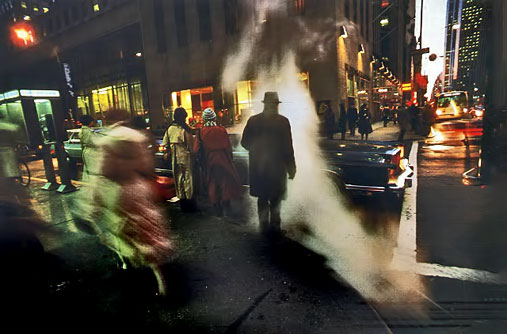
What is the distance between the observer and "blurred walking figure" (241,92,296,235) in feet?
12.8

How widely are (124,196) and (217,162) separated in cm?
176

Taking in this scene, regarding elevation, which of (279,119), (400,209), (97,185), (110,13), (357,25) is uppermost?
(110,13)

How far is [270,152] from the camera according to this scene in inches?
154

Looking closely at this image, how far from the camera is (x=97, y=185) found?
131 inches

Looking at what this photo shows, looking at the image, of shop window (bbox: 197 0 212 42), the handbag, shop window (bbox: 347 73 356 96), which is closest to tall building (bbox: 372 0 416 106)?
shop window (bbox: 347 73 356 96)

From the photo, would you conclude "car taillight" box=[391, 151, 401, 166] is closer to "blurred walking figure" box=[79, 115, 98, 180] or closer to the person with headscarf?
the person with headscarf

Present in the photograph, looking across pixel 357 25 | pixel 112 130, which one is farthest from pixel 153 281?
pixel 357 25

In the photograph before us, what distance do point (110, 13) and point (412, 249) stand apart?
93.9 ft

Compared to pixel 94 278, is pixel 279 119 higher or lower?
higher

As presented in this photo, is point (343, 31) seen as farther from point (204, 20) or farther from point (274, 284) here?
point (274, 284)

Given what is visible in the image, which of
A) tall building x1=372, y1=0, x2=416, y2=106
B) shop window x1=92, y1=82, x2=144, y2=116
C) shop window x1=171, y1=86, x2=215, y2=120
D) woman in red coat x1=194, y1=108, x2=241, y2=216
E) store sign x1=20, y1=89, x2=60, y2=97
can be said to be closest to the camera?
woman in red coat x1=194, y1=108, x2=241, y2=216

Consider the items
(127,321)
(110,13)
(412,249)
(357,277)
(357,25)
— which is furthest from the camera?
(110,13)

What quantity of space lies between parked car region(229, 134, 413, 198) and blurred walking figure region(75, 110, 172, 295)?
2936 millimetres

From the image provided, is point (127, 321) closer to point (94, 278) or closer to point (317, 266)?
point (94, 278)
